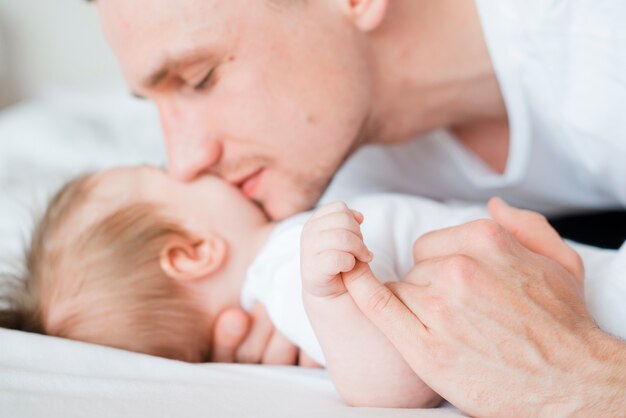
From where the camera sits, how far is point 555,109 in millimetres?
1287

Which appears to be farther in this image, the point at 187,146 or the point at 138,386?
the point at 187,146

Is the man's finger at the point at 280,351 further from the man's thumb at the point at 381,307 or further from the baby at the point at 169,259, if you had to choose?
the man's thumb at the point at 381,307

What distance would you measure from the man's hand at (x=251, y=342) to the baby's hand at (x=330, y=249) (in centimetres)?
31

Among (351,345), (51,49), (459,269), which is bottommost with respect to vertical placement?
(51,49)

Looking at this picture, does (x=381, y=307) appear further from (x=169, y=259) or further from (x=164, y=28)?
(x=164, y=28)

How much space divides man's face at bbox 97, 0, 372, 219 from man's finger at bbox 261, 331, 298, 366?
11.3 inches

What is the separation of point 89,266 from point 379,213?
0.46 metres

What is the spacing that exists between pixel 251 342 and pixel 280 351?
2.3 inches

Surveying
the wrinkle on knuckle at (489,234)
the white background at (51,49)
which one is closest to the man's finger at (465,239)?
the wrinkle on knuckle at (489,234)

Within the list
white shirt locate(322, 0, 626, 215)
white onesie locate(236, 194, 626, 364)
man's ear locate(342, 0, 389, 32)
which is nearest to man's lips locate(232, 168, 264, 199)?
white onesie locate(236, 194, 626, 364)

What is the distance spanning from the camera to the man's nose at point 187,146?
1.25 meters

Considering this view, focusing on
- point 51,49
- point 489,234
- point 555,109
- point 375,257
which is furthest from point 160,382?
point 51,49

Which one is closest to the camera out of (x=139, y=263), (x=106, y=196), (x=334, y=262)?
(x=334, y=262)

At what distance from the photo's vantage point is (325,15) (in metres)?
1.31
